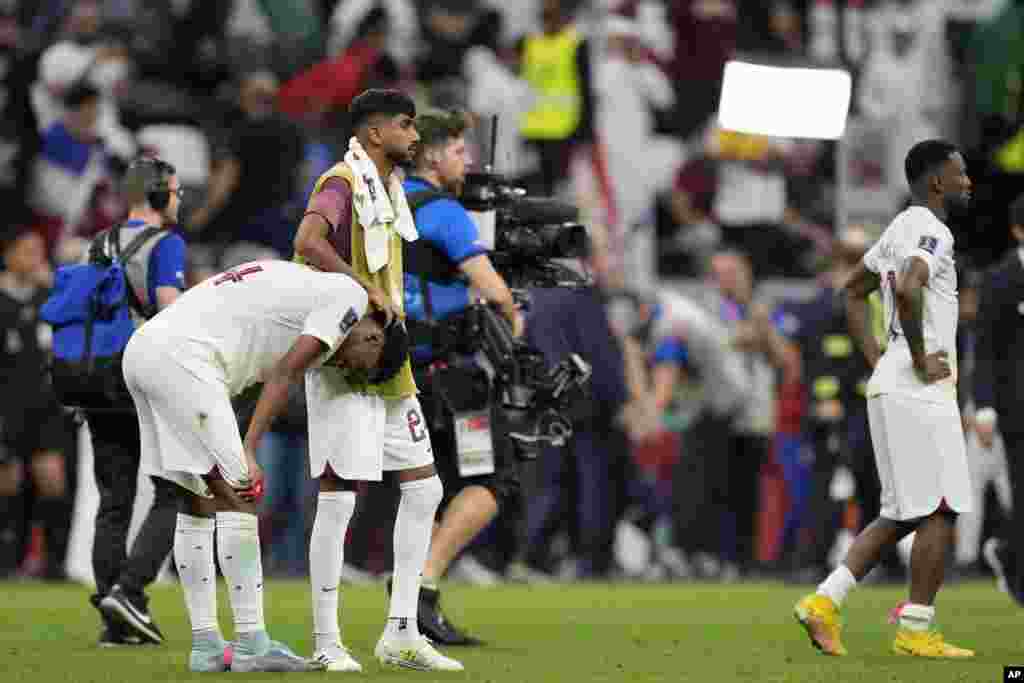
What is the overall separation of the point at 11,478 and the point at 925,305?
938cm

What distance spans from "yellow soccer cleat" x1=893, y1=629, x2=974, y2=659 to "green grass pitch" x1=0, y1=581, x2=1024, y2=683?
0.34ft

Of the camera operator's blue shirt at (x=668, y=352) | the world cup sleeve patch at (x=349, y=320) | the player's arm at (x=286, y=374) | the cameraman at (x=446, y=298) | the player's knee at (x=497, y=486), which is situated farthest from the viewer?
the camera operator's blue shirt at (x=668, y=352)

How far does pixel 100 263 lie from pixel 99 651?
1.97 meters

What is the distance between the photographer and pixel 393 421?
9531 mm

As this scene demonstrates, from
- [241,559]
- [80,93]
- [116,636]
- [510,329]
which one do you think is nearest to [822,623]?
[510,329]

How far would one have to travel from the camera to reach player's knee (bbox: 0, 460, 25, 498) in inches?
697

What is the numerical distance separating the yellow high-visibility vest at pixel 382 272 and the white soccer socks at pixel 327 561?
1.53ft

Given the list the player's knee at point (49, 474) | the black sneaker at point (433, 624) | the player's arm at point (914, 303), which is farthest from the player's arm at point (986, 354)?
the player's knee at point (49, 474)

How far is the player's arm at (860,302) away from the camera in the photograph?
10875mm

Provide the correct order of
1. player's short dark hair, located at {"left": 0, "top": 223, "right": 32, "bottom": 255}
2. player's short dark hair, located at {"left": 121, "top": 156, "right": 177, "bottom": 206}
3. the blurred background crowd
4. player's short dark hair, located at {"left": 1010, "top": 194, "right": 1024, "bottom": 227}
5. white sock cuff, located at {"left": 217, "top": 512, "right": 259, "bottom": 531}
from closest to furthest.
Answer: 1. white sock cuff, located at {"left": 217, "top": 512, "right": 259, "bottom": 531}
2. player's short dark hair, located at {"left": 121, "top": 156, "right": 177, "bottom": 206}
3. player's short dark hair, located at {"left": 1010, "top": 194, "right": 1024, "bottom": 227}
4. player's short dark hair, located at {"left": 0, "top": 223, "right": 32, "bottom": 255}
5. the blurred background crowd

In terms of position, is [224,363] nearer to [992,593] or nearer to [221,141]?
[992,593]

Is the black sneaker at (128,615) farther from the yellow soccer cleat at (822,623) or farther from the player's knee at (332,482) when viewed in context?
the yellow soccer cleat at (822,623)

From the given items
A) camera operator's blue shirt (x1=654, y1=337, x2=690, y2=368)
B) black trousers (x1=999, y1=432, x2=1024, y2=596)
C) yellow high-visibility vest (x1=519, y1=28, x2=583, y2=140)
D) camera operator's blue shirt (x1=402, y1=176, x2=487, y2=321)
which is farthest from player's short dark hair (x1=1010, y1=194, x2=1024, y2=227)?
yellow high-visibility vest (x1=519, y1=28, x2=583, y2=140)

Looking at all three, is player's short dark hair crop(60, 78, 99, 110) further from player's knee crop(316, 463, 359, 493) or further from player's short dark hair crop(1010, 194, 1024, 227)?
player's knee crop(316, 463, 359, 493)
